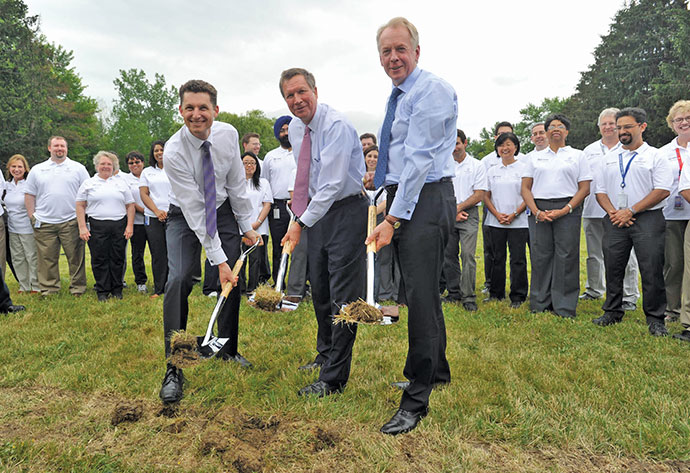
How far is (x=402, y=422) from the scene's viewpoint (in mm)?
3129

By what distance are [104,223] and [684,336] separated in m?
8.23

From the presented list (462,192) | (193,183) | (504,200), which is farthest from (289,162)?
(193,183)

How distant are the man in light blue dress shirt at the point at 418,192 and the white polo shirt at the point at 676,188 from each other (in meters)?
3.85

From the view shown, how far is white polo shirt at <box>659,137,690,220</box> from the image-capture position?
17.9ft

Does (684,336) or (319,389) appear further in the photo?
(684,336)

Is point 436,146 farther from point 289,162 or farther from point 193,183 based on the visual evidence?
point 289,162

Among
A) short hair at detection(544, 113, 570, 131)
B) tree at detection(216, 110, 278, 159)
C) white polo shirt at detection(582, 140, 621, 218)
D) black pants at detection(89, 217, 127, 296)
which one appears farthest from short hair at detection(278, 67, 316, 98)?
tree at detection(216, 110, 278, 159)

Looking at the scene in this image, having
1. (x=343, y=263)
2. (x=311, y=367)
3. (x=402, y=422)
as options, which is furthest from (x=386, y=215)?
(x=311, y=367)

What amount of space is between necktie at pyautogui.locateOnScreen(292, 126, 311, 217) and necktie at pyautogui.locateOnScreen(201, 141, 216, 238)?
0.69m

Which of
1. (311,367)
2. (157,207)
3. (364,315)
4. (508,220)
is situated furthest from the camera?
(157,207)

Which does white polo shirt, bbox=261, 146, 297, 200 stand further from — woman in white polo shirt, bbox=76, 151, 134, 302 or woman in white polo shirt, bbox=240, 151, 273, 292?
woman in white polo shirt, bbox=76, 151, 134, 302

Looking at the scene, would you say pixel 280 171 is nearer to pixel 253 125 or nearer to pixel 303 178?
pixel 303 178

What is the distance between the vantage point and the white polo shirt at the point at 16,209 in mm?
7797

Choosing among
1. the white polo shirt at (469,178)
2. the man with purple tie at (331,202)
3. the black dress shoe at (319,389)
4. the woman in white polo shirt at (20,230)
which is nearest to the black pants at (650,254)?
the white polo shirt at (469,178)
